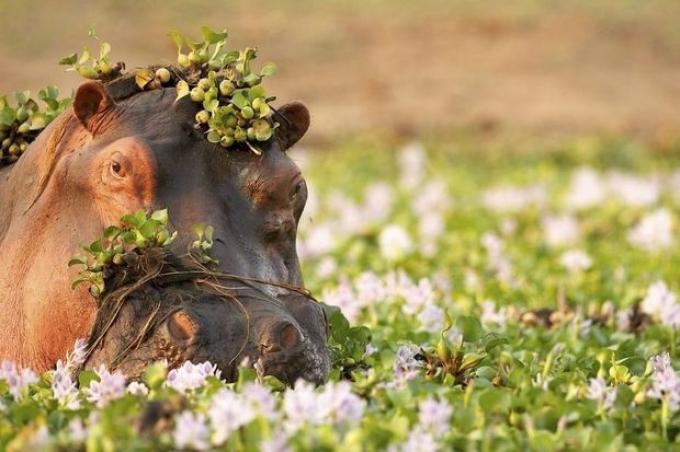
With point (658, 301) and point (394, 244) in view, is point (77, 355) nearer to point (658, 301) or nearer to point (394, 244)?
point (658, 301)

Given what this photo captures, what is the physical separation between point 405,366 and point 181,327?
574mm

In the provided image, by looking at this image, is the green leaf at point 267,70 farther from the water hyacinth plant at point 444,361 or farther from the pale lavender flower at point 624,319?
the pale lavender flower at point 624,319

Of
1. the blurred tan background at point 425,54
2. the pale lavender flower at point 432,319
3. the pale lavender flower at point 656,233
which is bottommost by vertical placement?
the pale lavender flower at point 432,319

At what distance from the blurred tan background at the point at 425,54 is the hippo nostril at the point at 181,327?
15107 millimetres

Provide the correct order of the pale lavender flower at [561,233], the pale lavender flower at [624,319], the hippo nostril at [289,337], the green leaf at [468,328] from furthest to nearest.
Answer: the pale lavender flower at [561,233] < the pale lavender flower at [624,319] < the green leaf at [468,328] < the hippo nostril at [289,337]

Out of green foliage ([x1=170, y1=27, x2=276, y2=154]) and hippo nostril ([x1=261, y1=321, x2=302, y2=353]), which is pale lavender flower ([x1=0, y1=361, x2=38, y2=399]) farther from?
green foliage ([x1=170, y1=27, x2=276, y2=154])

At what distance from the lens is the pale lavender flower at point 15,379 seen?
3.58 metres

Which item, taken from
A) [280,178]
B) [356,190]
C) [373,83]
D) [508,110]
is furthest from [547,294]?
[373,83]

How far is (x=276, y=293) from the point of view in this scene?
160 inches

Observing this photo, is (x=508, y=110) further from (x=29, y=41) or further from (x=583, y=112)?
(x=29, y=41)

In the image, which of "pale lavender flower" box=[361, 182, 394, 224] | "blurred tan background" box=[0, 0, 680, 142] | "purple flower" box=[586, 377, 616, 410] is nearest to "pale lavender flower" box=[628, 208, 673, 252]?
"pale lavender flower" box=[361, 182, 394, 224]

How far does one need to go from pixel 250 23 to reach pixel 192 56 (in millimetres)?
21479

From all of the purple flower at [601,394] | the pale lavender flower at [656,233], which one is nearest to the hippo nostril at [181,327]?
the purple flower at [601,394]

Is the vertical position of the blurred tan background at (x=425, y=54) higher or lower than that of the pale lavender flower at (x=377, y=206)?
higher
